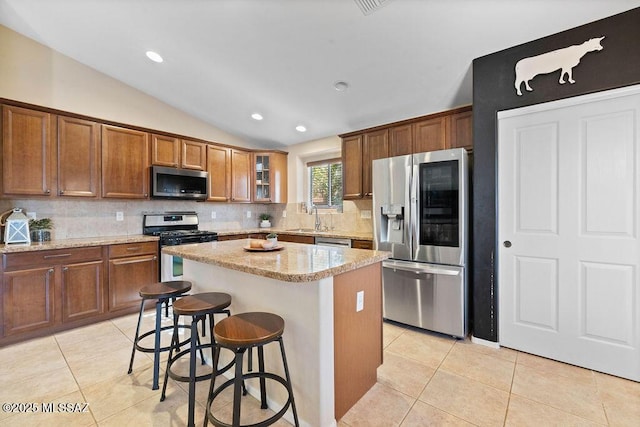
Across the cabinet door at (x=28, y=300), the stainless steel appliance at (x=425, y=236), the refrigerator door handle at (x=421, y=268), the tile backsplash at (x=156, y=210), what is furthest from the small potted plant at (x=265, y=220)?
the cabinet door at (x=28, y=300)

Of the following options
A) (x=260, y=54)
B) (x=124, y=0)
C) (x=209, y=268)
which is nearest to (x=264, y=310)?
(x=209, y=268)

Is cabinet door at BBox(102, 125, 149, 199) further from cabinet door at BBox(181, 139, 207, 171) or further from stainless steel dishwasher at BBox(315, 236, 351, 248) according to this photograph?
stainless steel dishwasher at BBox(315, 236, 351, 248)

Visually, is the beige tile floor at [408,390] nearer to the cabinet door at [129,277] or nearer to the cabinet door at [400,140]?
the cabinet door at [129,277]

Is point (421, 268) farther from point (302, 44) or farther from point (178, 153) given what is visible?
point (178, 153)

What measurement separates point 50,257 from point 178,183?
63.1 inches

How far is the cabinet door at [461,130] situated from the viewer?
296 centimetres

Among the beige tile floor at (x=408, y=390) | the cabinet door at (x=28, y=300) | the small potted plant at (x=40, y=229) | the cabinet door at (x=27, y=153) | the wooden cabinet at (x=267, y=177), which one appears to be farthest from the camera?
the wooden cabinet at (x=267, y=177)

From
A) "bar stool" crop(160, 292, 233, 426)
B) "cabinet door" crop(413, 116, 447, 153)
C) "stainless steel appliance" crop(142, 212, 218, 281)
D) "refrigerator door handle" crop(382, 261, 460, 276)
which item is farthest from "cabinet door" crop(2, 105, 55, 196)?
"cabinet door" crop(413, 116, 447, 153)

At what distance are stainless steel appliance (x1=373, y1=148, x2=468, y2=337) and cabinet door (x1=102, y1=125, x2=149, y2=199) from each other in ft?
9.82

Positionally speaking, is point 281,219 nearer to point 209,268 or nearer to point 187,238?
point 187,238

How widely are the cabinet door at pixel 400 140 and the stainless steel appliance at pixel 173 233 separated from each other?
2776 mm

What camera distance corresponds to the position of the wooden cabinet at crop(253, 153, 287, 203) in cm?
500

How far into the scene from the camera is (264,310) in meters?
1.75

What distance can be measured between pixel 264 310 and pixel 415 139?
2.62m
